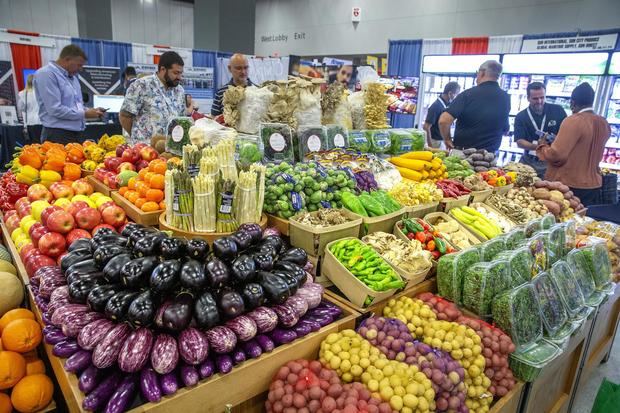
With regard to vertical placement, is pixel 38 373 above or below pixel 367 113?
below

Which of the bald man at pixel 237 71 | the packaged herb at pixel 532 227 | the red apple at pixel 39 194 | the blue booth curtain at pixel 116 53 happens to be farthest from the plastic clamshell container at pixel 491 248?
the blue booth curtain at pixel 116 53

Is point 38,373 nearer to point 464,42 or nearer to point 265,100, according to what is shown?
point 265,100

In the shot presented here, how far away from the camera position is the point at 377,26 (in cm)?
1165

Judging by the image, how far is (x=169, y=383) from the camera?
51.4 inches

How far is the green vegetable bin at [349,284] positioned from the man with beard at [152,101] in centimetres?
282

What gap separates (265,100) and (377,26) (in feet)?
32.2

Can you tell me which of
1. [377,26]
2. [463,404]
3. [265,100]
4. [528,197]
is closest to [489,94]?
[528,197]

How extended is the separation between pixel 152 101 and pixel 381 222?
112 inches

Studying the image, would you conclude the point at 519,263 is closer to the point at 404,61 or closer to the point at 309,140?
the point at 309,140

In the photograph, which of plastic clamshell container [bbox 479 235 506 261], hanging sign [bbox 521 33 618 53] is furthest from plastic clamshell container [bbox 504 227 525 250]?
hanging sign [bbox 521 33 618 53]

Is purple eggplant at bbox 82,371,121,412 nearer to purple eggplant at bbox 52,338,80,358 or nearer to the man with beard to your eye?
purple eggplant at bbox 52,338,80,358

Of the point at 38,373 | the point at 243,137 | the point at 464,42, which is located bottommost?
the point at 38,373

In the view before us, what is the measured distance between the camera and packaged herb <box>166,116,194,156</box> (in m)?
2.96

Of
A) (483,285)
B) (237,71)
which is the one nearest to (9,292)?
(483,285)
